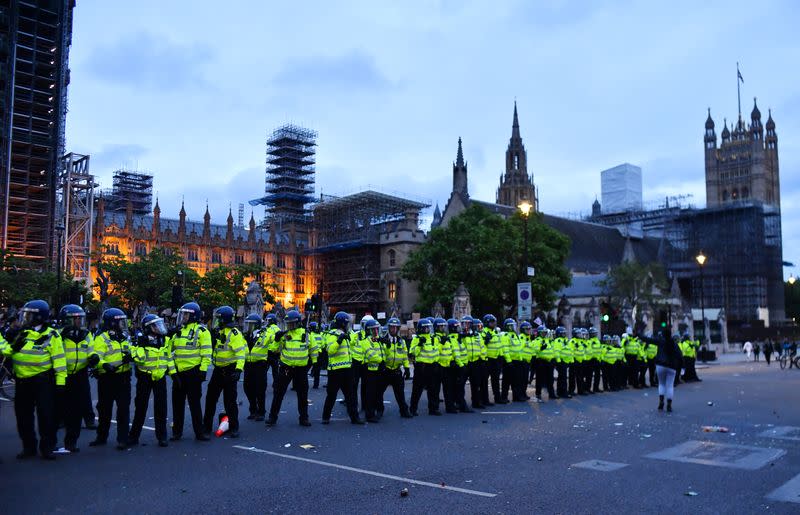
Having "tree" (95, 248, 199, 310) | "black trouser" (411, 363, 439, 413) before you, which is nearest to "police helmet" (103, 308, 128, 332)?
"black trouser" (411, 363, 439, 413)

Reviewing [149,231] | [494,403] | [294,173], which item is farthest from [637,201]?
[494,403]

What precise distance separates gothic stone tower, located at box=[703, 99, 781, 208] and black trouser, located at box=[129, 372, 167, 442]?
10817 cm

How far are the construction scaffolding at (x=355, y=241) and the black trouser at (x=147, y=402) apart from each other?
238ft

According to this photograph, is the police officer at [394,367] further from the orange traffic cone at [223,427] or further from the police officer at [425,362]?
the orange traffic cone at [223,427]

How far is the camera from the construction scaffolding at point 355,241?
86375 mm

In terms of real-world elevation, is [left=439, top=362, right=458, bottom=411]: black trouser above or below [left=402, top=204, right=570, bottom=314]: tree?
below

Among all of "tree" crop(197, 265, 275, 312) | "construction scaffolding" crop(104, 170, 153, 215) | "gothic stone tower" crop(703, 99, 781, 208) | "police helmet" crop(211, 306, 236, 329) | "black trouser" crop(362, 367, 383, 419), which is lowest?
"black trouser" crop(362, 367, 383, 419)

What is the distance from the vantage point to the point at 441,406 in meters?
15.9

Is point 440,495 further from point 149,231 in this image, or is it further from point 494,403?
point 149,231

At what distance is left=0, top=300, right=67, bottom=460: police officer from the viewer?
30.0ft

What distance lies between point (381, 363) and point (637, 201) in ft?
335

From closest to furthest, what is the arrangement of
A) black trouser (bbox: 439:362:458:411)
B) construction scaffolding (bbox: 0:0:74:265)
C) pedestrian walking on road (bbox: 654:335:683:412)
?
black trouser (bbox: 439:362:458:411) < pedestrian walking on road (bbox: 654:335:683:412) < construction scaffolding (bbox: 0:0:74:265)

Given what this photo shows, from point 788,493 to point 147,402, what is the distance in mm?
8285

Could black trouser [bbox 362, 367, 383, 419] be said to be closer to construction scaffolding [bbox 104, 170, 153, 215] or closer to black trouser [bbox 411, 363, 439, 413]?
black trouser [bbox 411, 363, 439, 413]
